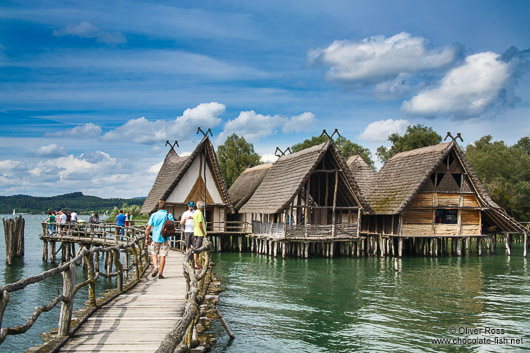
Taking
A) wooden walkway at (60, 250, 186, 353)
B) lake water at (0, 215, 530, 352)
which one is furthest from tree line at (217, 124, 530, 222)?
wooden walkway at (60, 250, 186, 353)

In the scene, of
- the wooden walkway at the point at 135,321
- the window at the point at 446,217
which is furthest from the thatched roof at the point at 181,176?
the wooden walkway at the point at 135,321

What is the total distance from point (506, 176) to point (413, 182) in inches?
1118

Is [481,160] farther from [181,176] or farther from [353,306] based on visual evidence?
[353,306]

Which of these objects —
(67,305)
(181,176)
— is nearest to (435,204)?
(181,176)

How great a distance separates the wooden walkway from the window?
24.3 m

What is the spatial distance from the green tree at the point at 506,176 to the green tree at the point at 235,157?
81.6 ft

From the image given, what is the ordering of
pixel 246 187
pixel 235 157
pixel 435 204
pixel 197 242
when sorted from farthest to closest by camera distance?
pixel 235 157 < pixel 246 187 < pixel 435 204 < pixel 197 242

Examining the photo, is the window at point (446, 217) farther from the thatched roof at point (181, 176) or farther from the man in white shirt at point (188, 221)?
the man in white shirt at point (188, 221)

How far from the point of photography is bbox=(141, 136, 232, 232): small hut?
33250 mm

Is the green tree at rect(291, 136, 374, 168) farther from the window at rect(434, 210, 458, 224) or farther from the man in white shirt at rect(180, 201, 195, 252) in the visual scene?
the man in white shirt at rect(180, 201, 195, 252)

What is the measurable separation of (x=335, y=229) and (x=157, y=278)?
17.7m

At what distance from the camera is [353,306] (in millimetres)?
16328

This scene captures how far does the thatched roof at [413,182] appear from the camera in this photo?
31438 millimetres

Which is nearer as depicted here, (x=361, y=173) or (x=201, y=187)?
(x=201, y=187)
